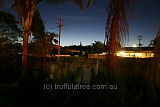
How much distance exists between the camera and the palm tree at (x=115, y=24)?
316 centimetres

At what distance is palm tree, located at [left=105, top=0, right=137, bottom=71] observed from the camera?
3.16 metres

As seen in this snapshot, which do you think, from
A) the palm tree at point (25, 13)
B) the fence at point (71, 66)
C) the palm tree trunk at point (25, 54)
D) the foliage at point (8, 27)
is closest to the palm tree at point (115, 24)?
the fence at point (71, 66)

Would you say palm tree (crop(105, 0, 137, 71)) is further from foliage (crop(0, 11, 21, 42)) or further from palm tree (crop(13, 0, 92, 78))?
foliage (crop(0, 11, 21, 42))

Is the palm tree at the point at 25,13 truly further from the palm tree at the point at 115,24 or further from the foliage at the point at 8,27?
the palm tree at the point at 115,24

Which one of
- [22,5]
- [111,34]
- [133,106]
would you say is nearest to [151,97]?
[133,106]

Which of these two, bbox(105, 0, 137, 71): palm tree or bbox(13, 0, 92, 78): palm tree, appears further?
bbox(13, 0, 92, 78): palm tree

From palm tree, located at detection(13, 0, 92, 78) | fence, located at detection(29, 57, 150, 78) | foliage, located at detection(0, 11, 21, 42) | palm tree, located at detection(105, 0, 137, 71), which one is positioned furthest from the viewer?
foliage, located at detection(0, 11, 21, 42)

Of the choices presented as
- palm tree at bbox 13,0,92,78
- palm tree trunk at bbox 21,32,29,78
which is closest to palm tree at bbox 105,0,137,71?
palm tree at bbox 13,0,92,78

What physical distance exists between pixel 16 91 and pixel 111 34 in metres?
4.10

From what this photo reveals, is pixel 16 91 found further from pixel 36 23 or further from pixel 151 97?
pixel 36 23

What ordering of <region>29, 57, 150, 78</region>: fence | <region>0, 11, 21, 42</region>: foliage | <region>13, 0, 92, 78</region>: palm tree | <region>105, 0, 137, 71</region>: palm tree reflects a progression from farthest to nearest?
<region>0, 11, 21, 42</region>: foliage < <region>29, 57, 150, 78</region>: fence < <region>13, 0, 92, 78</region>: palm tree < <region>105, 0, 137, 71</region>: palm tree

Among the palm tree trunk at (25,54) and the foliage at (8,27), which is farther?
Answer: the foliage at (8,27)

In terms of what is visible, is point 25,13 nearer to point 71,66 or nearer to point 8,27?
point 8,27

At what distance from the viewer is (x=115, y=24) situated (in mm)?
3242
